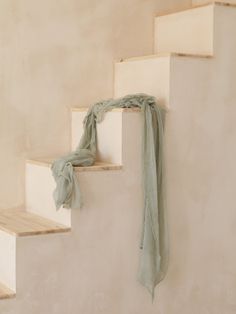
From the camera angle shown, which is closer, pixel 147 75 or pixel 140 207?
pixel 140 207

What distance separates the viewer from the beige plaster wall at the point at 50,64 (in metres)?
3.77

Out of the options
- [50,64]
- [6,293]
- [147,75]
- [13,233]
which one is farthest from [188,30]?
[6,293]

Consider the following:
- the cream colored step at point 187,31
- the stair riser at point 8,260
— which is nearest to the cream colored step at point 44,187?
the stair riser at point 8,260

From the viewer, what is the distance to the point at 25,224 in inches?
137

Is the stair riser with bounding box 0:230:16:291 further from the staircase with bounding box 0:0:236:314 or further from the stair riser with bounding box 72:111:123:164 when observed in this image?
the stair riser with bounding box 72:111:123:164

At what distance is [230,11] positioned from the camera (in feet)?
12.3

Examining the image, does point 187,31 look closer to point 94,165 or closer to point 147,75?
point 147,75

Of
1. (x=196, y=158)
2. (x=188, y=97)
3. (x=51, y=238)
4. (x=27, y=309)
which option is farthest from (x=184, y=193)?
(x=27, y=309)

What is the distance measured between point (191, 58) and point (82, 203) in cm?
99

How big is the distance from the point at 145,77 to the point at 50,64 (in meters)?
0.55

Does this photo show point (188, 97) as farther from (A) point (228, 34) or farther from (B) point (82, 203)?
(B) point (82, 203)

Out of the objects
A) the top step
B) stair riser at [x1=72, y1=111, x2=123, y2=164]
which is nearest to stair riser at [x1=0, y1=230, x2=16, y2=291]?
stair riser at [x1=72, y1=111, x2=123, y2=164]

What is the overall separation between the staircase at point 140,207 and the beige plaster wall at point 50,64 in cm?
10

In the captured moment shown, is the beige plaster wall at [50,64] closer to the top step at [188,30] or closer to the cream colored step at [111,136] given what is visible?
the top step at [188,30]
